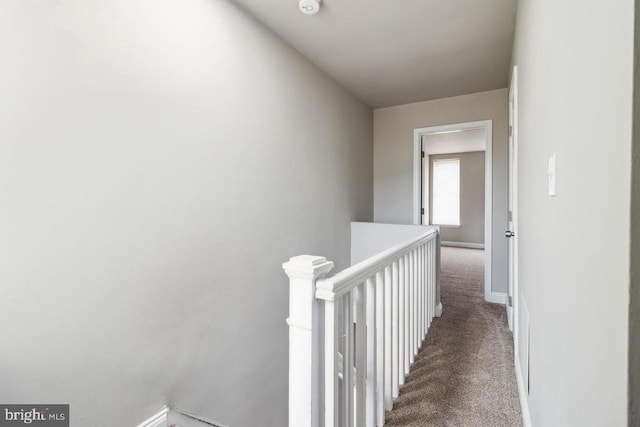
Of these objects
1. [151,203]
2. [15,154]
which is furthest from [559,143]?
[15,154]

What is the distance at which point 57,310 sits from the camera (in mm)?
1290

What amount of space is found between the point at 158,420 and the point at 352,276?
1.32 metres

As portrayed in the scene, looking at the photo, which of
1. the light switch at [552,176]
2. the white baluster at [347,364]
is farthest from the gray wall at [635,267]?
the white baluster at [347,364]

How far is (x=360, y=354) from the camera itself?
54.6 inches

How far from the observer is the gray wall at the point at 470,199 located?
7.56 m

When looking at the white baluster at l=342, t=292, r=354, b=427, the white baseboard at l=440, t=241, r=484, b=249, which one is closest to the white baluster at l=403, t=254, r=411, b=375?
the white baluster at l=342, t=292, r=354, b=427

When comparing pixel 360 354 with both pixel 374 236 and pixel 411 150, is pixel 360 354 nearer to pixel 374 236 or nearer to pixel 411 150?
pixel 374 236

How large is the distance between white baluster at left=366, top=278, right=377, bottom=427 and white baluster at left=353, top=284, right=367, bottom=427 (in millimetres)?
73

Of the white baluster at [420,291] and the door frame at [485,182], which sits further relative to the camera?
the door frame at [485,182]

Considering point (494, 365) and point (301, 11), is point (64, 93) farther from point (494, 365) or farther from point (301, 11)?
point (494, 365)

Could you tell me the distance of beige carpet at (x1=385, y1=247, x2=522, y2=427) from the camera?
171 cm

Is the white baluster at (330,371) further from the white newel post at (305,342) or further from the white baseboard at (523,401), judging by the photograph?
the white baseboard at (523,401)

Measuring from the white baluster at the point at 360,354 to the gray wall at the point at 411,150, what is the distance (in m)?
2.82

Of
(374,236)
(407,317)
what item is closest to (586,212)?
(407,317)
